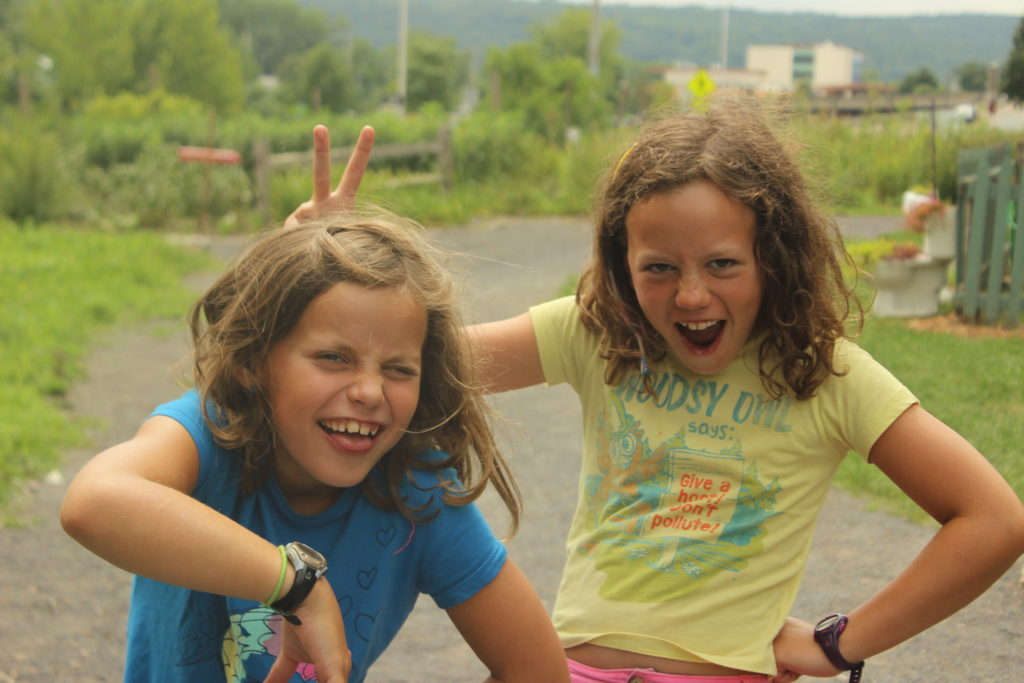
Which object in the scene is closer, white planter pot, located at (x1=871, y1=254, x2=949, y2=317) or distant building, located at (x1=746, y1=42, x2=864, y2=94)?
white planter pot, located at (x1=871, y1=254, x2=949, y2=317)

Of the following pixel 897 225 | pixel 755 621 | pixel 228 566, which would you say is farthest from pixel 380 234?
pixel 897 225

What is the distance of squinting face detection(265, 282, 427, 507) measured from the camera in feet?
5.44

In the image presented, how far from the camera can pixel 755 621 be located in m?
1.98

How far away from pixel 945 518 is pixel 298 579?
102 cm

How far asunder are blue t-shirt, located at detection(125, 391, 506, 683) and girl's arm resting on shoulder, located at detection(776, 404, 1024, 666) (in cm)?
65

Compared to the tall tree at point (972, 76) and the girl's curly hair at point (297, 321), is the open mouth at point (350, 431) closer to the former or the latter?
the girl's curly hair at point (297, 321)

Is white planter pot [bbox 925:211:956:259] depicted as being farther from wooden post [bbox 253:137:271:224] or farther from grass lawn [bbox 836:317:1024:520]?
wooden post [bbox 253:137:271:224]

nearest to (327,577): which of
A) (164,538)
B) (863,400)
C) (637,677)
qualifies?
(164,538)

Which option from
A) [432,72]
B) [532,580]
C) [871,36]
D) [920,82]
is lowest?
[532,580]

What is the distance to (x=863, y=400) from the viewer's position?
6.25 ft

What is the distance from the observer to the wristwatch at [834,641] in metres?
1.94

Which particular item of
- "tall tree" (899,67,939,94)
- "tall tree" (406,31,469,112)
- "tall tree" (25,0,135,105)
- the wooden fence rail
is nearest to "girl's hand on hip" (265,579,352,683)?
"tall tree" (899,67,939,94)

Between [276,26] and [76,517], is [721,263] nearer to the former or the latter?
[76,517]

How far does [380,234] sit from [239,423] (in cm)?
35
